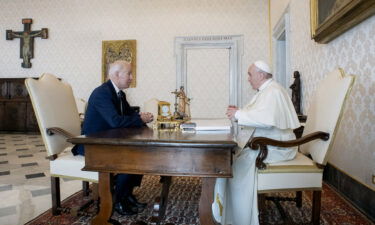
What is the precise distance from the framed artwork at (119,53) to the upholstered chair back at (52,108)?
4898 mm

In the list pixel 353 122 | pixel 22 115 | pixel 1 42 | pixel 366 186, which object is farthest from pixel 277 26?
pixel 1 42

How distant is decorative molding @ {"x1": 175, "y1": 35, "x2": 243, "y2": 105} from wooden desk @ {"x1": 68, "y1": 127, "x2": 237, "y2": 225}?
19.3ft

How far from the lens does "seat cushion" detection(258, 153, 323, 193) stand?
1864 millimetres

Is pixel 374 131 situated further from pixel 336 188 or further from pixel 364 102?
pixel 336 188

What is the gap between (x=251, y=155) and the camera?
199 centimetres

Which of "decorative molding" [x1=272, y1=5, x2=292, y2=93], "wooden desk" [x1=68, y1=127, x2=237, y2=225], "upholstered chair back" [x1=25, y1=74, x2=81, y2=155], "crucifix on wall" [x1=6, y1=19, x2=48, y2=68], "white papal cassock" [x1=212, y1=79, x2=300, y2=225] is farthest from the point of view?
"crucifix on wall" [x1=6, y1=19, x2=48, y2=68]

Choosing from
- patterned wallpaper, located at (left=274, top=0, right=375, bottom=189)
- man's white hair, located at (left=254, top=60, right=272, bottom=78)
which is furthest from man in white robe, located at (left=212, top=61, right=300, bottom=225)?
patterned wallpaper, located at (left=274, top=0, right=375, bottom=189)

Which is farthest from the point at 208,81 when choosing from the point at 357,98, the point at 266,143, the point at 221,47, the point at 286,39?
the point at 266,143

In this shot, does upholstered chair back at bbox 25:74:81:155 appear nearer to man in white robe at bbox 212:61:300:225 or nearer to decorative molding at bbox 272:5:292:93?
man in white robe at bbox 212:61:300:225

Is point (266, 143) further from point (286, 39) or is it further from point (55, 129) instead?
point (286, 39)

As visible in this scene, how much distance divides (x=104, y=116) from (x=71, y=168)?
18.6 inches

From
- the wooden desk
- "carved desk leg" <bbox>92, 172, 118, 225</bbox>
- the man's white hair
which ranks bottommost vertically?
"carved desk leg" <bbox>92, 172, 118, 225</bbox>

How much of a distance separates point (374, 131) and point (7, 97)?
8839 mm

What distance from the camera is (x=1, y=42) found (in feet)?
27.5
